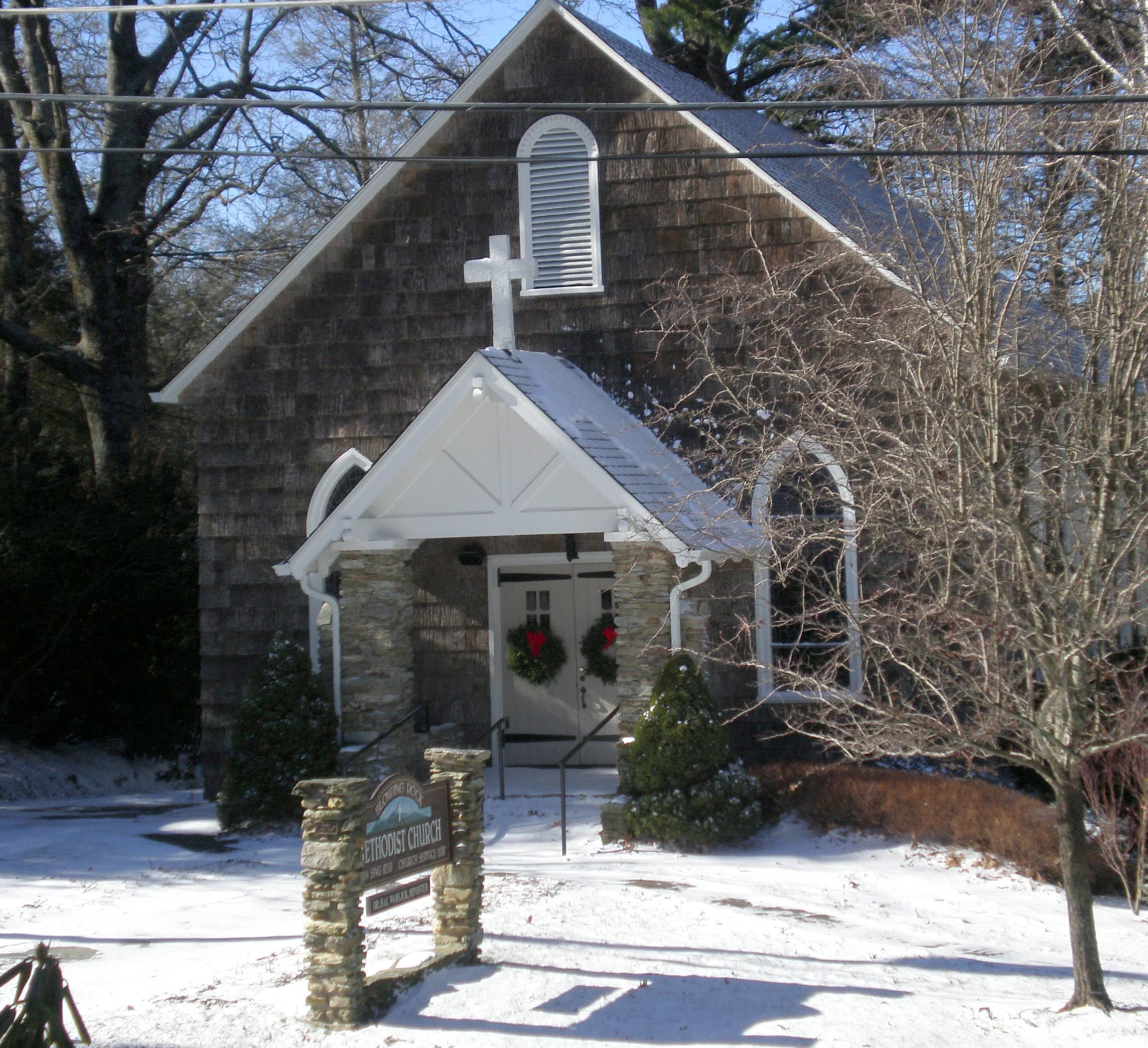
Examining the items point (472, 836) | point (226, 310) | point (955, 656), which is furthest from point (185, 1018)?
point (226, 310)

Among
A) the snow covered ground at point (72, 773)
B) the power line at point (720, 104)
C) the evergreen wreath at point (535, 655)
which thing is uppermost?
the power line at point (720, 104)

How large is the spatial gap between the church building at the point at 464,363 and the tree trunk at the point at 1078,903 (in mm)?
4800

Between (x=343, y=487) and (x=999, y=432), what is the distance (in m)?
8.12

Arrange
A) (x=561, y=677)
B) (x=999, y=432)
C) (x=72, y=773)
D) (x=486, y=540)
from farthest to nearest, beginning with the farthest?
(x=72, y=773) < (x=561, y=677) < (x=486, y=540) < (x=999, y=432)

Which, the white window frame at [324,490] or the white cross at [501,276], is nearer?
the white cross at [501,276]

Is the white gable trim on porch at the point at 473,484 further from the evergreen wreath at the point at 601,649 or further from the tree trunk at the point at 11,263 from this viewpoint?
the tree trunk at the point at 11,263

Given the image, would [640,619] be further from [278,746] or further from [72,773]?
[72,773]

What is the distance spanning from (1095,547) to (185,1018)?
5.12 metres

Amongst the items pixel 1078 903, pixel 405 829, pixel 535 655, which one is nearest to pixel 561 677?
pixel 535 655

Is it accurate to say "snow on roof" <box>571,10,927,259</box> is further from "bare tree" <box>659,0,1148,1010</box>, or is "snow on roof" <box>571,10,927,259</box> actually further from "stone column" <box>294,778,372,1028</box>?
"stone column" <box>294,778,372,1028</box>

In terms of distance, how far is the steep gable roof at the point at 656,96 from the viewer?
12.2 metres

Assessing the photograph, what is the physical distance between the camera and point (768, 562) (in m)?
9.28

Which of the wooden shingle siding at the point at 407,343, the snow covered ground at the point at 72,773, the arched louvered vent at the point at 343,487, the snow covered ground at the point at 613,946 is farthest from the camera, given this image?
the snow covered ground at the point at 72,773

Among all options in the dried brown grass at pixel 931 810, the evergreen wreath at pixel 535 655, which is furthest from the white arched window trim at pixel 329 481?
the dried brown grass at pixel 931 810
